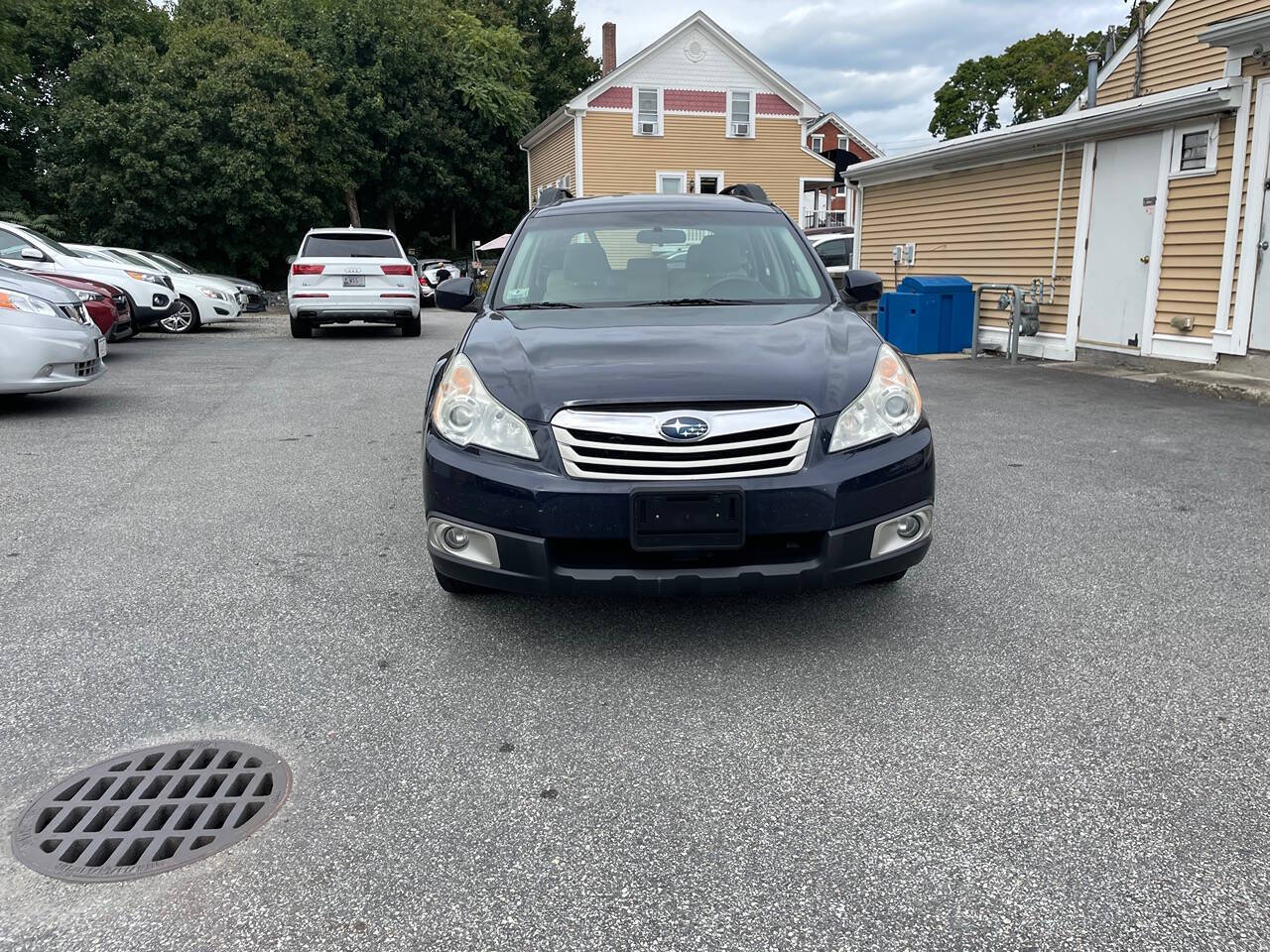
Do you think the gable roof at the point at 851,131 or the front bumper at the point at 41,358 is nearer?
the front bumper at the point at 41,358

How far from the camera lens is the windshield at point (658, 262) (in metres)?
4.59

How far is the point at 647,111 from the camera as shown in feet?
109

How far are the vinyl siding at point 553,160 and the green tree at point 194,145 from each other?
360 inches

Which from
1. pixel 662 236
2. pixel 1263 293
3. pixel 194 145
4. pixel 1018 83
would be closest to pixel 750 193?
pixel 662 236

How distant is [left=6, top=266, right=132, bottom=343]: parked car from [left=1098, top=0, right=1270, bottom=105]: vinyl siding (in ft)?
45.0

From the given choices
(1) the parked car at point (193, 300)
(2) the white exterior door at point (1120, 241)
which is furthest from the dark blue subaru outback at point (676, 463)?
(1) the parked car at point (193, 300)

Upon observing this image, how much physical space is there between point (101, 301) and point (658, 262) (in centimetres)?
958

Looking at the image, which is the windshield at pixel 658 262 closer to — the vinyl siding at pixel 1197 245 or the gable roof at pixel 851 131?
the vinyl siding at pixel 1197 245

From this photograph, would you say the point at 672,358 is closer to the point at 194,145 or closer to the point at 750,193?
the point at 750,193

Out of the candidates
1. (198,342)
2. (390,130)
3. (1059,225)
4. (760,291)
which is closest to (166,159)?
(198,342)

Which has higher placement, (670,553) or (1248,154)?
(1248,154)

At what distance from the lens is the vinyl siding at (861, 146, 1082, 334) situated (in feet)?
40.9

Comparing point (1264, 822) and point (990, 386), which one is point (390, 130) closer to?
point (990, 386)

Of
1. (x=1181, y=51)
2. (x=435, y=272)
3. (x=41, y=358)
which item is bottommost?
(x=41, y=358)
